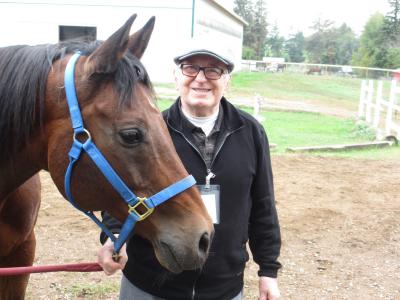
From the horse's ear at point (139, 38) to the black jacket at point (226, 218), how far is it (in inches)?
16.3

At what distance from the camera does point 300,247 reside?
5059 millimetres

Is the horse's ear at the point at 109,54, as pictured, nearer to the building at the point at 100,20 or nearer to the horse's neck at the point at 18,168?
the horse's neck at the point at 18,168

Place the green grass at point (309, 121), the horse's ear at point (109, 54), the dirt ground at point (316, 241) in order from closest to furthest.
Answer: the horse's ear at point (109, 54) < the dirt ground at point (316, 241) < the green grass at point (309, 121)

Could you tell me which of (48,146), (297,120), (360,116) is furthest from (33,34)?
(48,146)

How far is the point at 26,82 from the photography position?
6.43 feet

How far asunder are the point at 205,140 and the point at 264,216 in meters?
0.53

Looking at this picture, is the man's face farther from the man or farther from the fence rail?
the fence rail

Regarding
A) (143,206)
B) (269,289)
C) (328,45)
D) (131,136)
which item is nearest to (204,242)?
(143,206)

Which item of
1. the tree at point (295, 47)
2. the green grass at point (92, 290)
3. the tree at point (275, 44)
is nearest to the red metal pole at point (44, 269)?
the green grass at point (92, 290)

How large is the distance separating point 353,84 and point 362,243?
3039cm

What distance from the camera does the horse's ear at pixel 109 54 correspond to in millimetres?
1753

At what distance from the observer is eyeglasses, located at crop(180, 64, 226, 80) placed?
88.6 inches

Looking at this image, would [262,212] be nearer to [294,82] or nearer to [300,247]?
[300,247]

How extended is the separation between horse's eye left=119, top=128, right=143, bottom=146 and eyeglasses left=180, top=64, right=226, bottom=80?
58 cm
